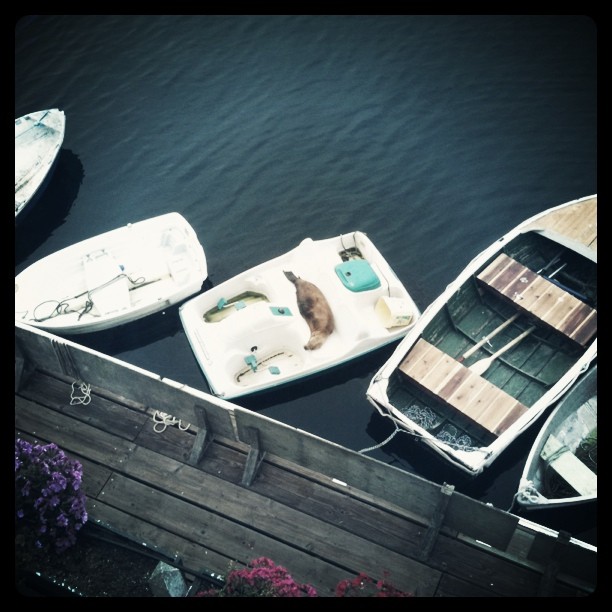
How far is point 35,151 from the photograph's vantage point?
1719 cm

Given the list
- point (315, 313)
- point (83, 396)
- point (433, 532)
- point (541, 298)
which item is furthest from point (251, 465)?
point (541, 298)

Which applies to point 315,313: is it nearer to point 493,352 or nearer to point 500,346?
point 493,352

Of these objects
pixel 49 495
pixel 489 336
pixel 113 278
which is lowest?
pixel 489 336

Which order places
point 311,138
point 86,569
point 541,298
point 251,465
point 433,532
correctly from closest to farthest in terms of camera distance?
point 86,569 → point 433,532 → point 251,465 → point 541,298 → point 311,138

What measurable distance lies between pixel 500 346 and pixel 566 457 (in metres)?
2.80

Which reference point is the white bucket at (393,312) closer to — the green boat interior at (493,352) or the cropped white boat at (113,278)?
the green boat interior at (493,352)

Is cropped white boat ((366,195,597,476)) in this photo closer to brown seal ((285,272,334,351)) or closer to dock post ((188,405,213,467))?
brown seal ((285,272,334,351))

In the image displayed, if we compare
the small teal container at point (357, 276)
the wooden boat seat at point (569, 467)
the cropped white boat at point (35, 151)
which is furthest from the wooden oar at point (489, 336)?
the cropped white boat at point (35, 151)

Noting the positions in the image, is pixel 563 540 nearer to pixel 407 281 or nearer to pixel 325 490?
pixel 325 490

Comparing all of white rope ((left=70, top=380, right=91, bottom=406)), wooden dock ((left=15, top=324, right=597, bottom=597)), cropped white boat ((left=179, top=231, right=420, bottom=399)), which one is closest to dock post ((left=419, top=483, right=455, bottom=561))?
wooden dock ((left=15, top=324, right=597, bottom=597))

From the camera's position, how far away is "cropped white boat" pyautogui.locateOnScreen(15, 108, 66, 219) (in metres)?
16.4

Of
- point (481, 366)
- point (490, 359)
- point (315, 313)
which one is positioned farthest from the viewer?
point (315, 313)

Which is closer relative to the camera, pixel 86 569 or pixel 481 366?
pixel 86 569

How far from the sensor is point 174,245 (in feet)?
48.1
